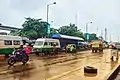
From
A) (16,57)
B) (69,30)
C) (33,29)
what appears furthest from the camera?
(69,30)

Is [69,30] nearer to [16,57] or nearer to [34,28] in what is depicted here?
[34,28]

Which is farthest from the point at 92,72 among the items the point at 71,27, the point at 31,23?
the point at 71,27

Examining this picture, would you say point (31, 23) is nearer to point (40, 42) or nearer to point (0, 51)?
point (40, 42)

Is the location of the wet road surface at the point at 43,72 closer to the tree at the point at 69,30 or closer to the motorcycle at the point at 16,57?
the motorcycle at the point at 16,57

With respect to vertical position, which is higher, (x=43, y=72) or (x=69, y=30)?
(x=69, y=30)

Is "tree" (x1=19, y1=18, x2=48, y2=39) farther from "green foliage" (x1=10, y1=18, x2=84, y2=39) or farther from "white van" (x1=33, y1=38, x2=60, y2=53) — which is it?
"white van" (x1=33, y1=38, x2=60, y2=53)

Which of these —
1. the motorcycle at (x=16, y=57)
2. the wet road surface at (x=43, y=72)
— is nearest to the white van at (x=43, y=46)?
the motorcycle at (x=16, y=57)

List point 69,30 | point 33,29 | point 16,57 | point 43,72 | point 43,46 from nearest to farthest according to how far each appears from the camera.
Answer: point 43,72 → point 16,57 → point 43,46 → point 33,29 → point 69,30

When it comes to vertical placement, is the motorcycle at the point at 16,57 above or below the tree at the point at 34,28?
below

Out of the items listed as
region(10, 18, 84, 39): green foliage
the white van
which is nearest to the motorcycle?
the white van

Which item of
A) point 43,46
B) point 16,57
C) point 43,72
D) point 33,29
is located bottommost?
point 43,72

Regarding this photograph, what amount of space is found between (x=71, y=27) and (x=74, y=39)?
2638cm

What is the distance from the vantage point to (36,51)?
34469 millimetres

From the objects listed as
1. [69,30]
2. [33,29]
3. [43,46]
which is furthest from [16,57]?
[69,30]
